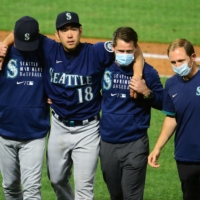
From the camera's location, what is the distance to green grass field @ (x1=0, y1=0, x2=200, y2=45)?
1544cm

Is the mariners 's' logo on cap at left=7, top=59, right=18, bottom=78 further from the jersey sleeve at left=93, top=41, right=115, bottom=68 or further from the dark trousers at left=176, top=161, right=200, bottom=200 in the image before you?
the dark trousers at left=176, top=161, right=200, bottom=200

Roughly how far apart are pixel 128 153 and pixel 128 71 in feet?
2.47

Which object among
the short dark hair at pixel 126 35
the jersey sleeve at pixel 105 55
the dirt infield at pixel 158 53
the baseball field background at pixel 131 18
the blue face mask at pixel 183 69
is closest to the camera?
the blue face mask at pixel 183 69

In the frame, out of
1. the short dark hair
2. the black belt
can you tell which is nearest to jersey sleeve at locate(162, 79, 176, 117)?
the short dark hair

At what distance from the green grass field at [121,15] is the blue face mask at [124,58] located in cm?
826

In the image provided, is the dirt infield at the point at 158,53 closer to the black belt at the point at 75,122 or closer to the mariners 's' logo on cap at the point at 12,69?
the black belt at the point at 75,122

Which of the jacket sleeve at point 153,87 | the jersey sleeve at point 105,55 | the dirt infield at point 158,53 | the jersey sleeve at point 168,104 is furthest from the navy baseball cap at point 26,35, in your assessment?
the dirt infield at point 158,53

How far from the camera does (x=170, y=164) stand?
901 cm

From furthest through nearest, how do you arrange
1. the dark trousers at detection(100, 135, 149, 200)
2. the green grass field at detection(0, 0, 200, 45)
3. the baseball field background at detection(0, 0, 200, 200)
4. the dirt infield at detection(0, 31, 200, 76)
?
the green grass field at detection(0, 0, 200, 45), the baseball field background at detection(0, 0, 200, 200), the dirt infield at detection(0, 31, 200, 76), the dark trousers at detection(100, 135, 149, 200)

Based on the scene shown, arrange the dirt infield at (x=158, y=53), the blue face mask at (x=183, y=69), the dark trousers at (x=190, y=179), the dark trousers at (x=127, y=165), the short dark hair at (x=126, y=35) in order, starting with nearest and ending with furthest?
1. the blue face mask at (x=183, y=69)
2. the dark trousers at (x=190, y=179)
3. the short dark hair at (x=126, y=35)
4. the dark trousers at (x=127, y=165)
5. the dirt infield at (x=158, y=53)

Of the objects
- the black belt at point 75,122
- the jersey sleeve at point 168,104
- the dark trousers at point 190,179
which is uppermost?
the jersey sleeve at point 168,104

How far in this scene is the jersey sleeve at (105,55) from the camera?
6.86 metres

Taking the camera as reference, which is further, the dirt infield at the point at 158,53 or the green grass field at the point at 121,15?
the green grass field at the point at 121,15

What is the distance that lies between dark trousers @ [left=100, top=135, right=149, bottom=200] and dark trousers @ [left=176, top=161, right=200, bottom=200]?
39cm
